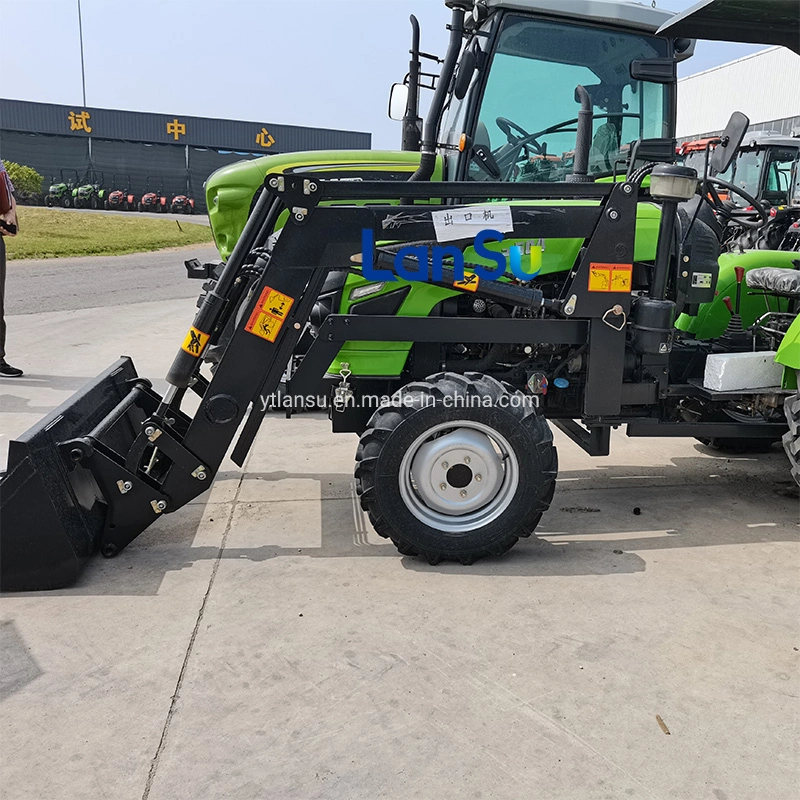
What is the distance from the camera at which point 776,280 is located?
14.1ft

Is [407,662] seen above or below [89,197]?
below

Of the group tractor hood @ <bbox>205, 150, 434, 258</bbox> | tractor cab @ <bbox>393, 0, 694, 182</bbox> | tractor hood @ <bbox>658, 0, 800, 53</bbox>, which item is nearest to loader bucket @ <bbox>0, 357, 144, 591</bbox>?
tractor hood @ <bbox>205, 150, 434, 258</bbox>

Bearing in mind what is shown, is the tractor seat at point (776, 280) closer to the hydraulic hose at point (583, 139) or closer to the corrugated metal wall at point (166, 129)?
the hydraulic hose at point (583, 139)

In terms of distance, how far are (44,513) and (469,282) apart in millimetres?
2081

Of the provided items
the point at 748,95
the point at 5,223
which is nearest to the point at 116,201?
the point at 748,95

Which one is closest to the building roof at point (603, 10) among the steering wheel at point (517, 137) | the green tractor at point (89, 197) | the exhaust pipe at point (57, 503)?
the steering wheel at point (517, 137)

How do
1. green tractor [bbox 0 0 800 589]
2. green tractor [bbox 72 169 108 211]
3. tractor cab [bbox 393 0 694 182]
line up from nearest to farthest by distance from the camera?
green tractor [bbox 0 0 800 589] → tractor cab [bbox 393 0 694 182] → green tractor [bbox 72 169 108 211]

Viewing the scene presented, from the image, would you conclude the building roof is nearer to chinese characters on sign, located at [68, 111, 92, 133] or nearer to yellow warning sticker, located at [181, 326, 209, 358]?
yellow warning sticker, located at [181, 326, 209, 358]

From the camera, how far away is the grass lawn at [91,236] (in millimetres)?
19766

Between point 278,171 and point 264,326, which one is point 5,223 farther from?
point 264,326

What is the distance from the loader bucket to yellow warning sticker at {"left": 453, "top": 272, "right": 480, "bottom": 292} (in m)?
1.87

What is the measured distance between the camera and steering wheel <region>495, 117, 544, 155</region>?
13.9 ft

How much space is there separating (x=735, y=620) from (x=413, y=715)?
1.46 metres

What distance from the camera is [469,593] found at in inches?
133
